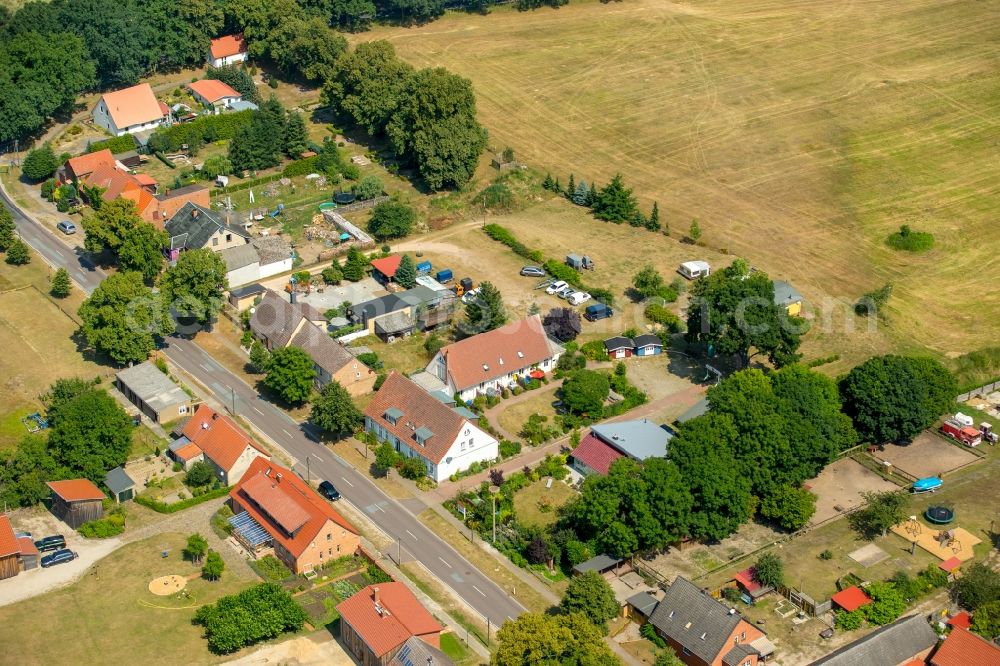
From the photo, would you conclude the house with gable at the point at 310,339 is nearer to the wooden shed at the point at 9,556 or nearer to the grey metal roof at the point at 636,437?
the grey metal roof at the point at 636,437

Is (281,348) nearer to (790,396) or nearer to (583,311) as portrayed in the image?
(583,311)

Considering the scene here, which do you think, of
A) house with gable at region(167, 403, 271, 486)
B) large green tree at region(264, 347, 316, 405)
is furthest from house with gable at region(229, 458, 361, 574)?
→ large green tree at region(264, 347, 316, 405)

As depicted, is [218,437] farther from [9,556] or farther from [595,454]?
[595,454]

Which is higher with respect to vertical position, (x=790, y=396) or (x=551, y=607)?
(x=790, y=396)

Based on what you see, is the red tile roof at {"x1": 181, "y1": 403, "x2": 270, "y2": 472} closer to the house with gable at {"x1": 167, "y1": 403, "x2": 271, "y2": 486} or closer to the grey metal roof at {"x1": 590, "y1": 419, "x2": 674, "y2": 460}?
the house with gable at {"x1": 167, "y1": 403, "x2": 271, "y2": 486}

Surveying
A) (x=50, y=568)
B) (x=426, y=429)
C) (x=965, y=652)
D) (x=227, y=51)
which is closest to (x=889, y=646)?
(x=965, y=652)

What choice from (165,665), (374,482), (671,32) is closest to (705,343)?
(374,482)

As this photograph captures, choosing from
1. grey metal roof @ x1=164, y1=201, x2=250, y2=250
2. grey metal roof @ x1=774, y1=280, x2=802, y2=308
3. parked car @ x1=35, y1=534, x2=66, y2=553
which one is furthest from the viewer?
grey metal roof @ x1=164, y1=201, x2=250, y2=250
